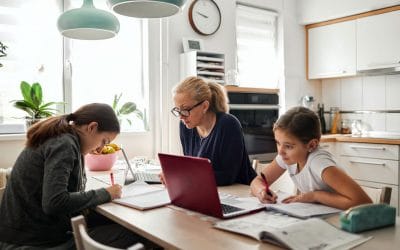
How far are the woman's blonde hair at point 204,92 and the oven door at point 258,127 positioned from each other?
121 centimetres

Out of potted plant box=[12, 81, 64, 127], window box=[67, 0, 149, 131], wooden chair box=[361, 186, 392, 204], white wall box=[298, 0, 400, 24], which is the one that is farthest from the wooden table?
white wall box=[298, 0, 400, 24]

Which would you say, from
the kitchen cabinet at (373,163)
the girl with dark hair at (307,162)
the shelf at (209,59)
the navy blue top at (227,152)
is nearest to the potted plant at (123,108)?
the shelf at (209,59)

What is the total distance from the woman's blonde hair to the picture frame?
1254 millimetres

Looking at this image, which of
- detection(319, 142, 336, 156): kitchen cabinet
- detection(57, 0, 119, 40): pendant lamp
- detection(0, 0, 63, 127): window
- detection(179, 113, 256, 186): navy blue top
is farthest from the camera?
detection(319, 142, 336, 156): kitchen cabinet

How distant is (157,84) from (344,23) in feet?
6.97

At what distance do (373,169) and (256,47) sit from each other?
1695mm

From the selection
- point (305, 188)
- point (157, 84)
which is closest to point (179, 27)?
point (157, 84)

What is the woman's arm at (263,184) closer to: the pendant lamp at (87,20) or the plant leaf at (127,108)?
the pendant lamp at (87,20)

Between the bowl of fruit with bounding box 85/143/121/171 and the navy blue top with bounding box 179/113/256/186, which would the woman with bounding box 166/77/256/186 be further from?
the bowl of fruit with bounding box 85/143/121/171

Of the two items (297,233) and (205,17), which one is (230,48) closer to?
(205,17)

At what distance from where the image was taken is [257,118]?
3625 mm

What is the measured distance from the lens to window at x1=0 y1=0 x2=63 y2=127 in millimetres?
2777

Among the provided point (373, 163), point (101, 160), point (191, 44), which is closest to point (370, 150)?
point (373, 163)

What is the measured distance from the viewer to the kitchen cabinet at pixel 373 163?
3.44m
